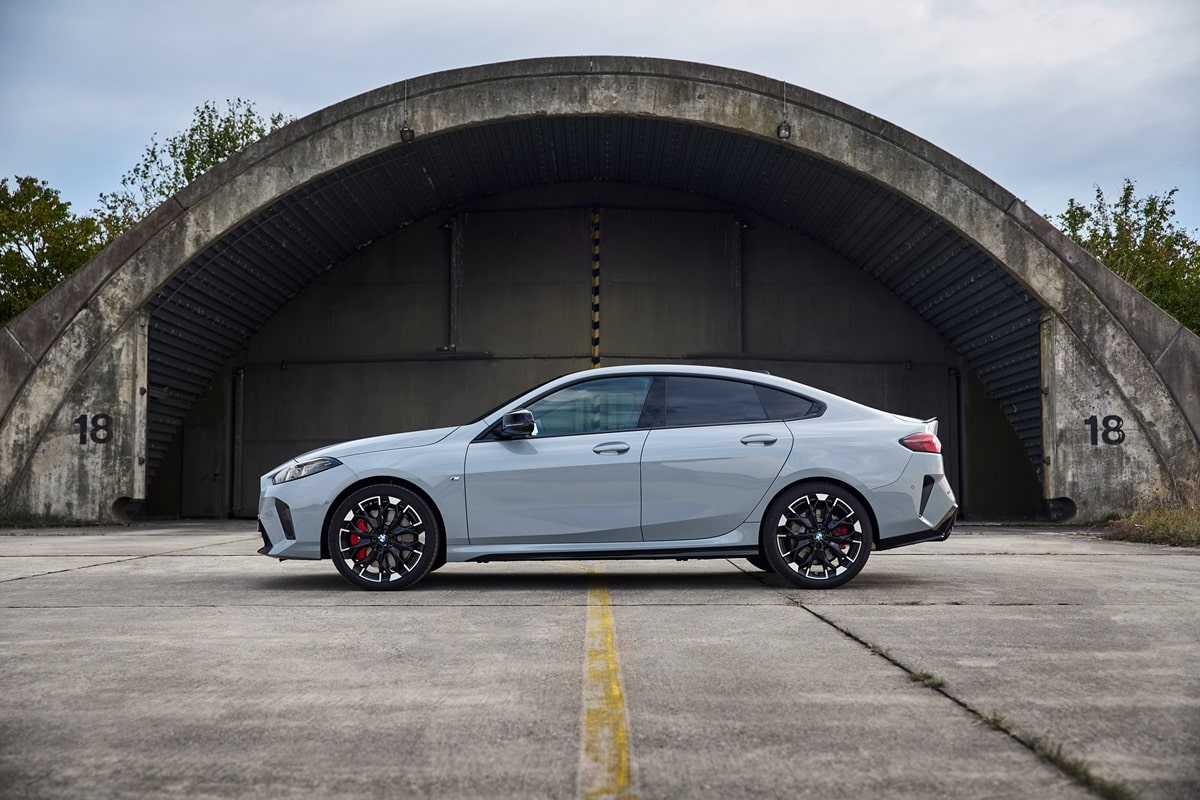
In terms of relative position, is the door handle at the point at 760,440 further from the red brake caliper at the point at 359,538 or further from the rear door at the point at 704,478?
the red brake caliper at the point at 359,538

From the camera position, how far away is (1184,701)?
4328 millimetres

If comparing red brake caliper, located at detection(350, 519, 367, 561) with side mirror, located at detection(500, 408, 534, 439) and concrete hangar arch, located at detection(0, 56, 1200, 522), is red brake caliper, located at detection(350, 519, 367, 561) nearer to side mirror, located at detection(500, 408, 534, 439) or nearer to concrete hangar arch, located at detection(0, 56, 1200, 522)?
side mirror, located at detection(500, 408, 534, 439)

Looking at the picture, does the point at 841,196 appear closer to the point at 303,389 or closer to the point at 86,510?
the point at 303,389

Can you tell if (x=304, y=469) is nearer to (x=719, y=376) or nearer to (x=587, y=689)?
(x=719, y=376)

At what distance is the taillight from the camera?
840 centimetres

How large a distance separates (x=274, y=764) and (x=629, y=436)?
504 cm

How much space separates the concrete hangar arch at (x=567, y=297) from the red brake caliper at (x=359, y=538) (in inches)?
464

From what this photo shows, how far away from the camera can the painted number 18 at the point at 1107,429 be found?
61.6 feet

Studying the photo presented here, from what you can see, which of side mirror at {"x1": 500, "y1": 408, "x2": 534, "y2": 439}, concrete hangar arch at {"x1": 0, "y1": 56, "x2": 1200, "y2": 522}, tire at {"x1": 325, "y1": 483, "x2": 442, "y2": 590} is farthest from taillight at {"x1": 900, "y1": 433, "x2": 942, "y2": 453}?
concrete hangar arch at {"x1": 0, "y1": 56, "x2": 1200, "y2": 522}

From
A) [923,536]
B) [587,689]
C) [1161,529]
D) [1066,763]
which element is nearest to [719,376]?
[923,536]


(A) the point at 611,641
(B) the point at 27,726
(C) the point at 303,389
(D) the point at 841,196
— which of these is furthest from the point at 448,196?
(B) the point at 27,726

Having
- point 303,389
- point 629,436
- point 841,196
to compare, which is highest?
point 841,196

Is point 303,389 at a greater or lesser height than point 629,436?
greater

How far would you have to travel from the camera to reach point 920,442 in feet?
27.7
